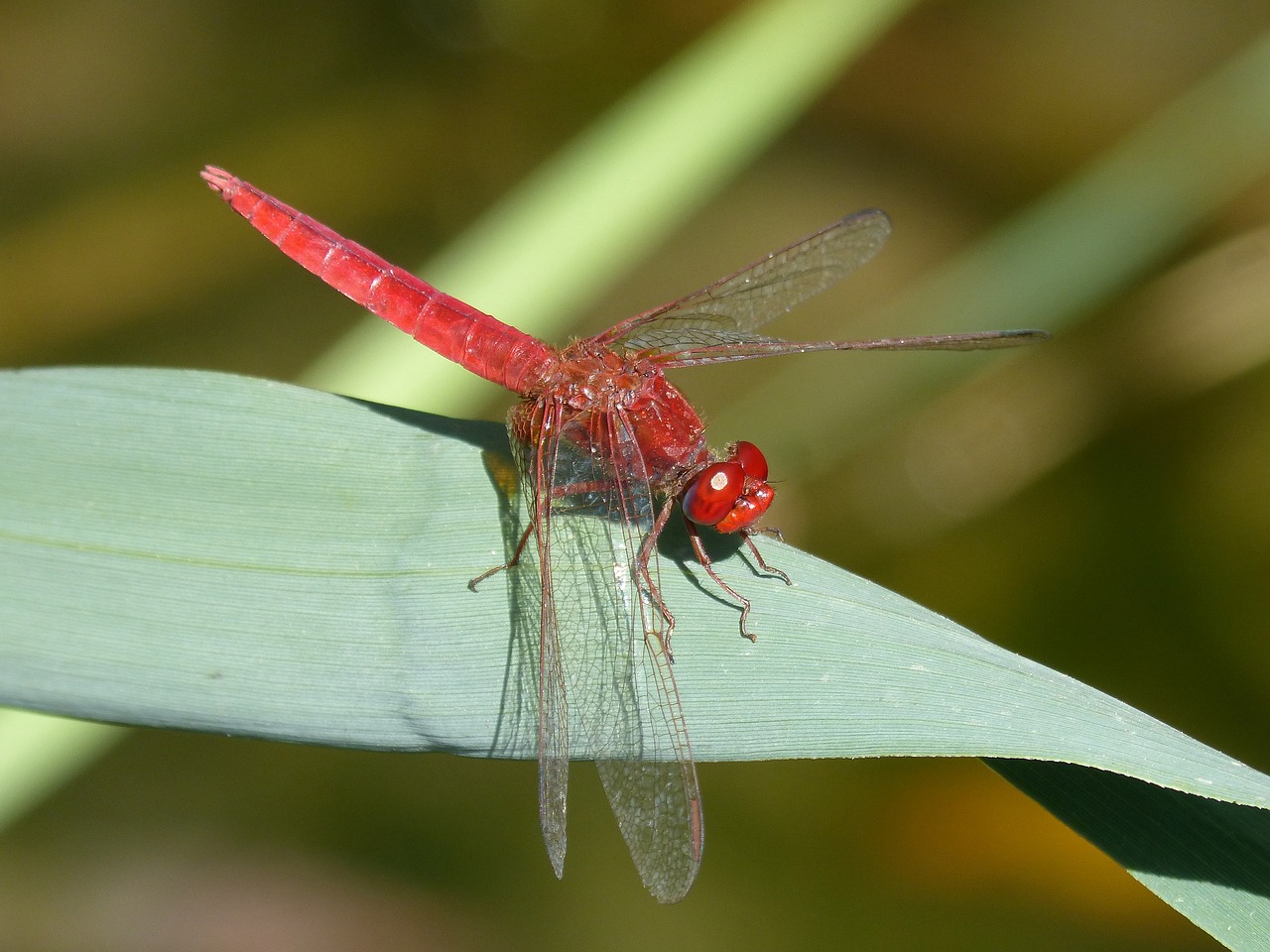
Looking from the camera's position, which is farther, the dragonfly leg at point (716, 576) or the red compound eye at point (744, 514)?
the red compound eye at point (744, 514)

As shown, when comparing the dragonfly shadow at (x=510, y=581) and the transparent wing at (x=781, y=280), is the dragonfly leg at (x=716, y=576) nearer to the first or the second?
the dragonfly shadow at (x=510, y=581)

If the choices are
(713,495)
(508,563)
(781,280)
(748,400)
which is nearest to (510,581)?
(508,563)

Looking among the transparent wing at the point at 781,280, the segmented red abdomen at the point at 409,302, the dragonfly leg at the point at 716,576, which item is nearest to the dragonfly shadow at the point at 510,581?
the dragonfly leg at the point at 716,576

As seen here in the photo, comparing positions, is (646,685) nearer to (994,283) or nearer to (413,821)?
(413,821)

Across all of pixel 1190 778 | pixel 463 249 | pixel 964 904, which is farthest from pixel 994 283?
pixel 1190 778

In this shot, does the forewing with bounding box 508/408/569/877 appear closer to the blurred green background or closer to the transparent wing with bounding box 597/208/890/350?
the blurred green background

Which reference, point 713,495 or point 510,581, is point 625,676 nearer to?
point 510,581
